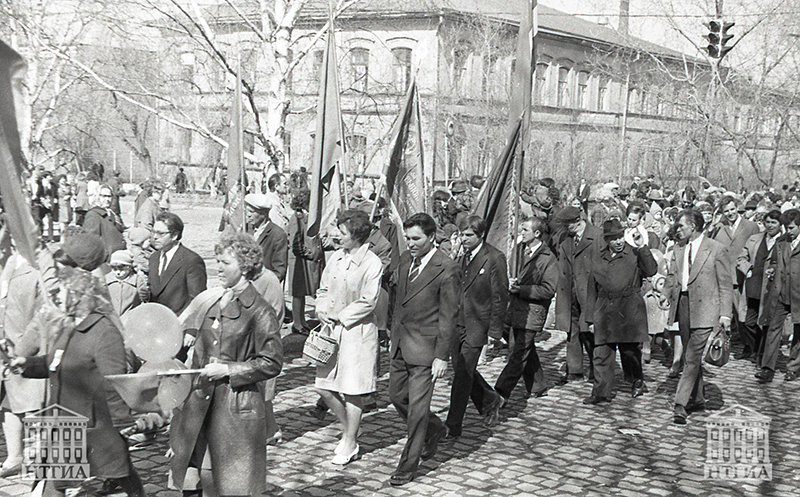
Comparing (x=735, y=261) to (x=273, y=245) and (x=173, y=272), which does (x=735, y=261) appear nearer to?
(x=273, y=245)

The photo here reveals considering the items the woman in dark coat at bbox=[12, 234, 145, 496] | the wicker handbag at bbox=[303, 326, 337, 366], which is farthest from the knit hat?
the wicker handbag at bbox=[303, 326, 337, 366]

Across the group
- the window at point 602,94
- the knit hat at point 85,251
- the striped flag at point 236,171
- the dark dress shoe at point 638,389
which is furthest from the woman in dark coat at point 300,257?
the window at point 602,94

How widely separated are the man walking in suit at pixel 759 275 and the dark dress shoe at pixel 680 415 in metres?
2.58

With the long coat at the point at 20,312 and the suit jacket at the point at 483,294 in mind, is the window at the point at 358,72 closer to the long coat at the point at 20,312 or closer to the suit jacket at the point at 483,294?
the suit jacket at the point at 483,294

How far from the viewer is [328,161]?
32.8 feet

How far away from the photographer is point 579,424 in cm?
899

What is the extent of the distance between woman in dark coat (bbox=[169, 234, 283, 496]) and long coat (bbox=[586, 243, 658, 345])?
17.1 feet

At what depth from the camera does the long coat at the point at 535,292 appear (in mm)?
9492

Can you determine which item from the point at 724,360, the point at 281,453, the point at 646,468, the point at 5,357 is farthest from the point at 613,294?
the point at 5,357

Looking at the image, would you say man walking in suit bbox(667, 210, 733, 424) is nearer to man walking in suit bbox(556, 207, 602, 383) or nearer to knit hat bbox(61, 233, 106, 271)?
man walking in suit bbox(556, 207, 602, 383)

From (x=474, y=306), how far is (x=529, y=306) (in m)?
1.43

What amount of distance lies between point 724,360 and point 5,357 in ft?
22.1

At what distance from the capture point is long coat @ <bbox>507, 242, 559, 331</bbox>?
374 inches

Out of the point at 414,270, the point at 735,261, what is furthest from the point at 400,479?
the point at 735,261
